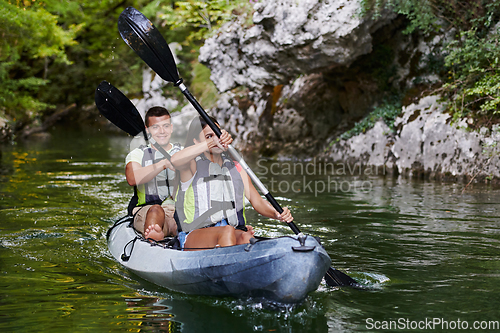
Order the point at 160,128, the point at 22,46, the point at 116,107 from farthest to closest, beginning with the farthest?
the point at 22,46 < the point at 116,107 < the point at 160,128

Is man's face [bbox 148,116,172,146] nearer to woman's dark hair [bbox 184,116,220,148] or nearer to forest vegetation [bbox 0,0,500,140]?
woman's dark hair [bbox 184,116,220,148]

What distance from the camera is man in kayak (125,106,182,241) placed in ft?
13.6

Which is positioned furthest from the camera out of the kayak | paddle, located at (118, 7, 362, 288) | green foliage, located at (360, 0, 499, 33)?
green foliage, located at (360, 0, 499, 33)

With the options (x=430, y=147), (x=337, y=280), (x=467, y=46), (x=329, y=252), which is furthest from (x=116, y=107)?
(x=467, y=46)

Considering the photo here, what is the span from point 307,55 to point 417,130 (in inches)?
110

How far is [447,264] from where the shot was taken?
405 cm

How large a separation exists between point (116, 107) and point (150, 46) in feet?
3.50

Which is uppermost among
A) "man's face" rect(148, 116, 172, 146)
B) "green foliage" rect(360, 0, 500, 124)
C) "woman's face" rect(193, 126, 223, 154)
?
"green foliage" rect(360, 0, 500, 124)

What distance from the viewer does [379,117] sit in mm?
10352

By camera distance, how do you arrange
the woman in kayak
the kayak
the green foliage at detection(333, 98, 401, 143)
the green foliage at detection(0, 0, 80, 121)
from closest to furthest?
the kayak, the woman in kayak, the green foliage at detection(333, 98, 401, 143), the green foliage at detection(0, 0, 80, 121)

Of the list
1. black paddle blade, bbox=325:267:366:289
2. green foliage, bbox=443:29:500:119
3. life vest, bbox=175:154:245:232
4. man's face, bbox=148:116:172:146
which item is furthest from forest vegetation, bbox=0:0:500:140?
black paddle blade, bbox=325:267:366:289

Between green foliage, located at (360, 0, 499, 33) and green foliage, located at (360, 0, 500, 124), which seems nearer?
green foliage, located at (360, 0, 500, 124)

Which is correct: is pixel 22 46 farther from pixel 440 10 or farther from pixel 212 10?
pixel 440 10

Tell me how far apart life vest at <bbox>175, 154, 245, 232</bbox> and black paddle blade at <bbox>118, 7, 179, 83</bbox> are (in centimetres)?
111
